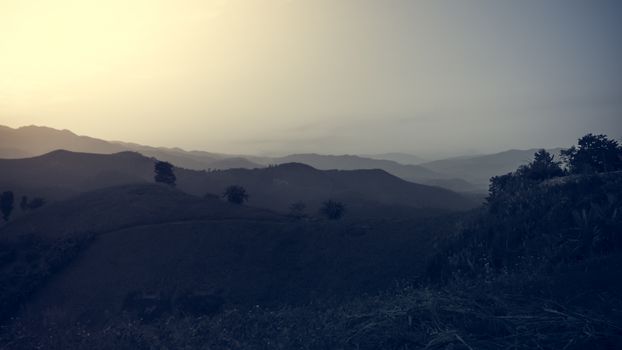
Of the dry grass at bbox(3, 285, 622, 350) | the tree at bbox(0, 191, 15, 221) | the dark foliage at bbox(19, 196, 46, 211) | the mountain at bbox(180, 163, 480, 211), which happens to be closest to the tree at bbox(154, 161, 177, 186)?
the mountain at bbox(180, 163, 480, 211)

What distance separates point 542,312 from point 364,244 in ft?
81.6

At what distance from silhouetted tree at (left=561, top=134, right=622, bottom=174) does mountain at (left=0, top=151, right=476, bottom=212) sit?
36788 mm

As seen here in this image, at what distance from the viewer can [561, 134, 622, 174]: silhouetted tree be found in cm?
3424

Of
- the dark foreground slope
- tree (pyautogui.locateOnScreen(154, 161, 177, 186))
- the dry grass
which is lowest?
the dark foreground slope

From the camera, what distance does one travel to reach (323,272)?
29.0 metres

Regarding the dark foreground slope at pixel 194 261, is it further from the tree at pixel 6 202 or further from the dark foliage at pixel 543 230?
the tree at pixel 6 202

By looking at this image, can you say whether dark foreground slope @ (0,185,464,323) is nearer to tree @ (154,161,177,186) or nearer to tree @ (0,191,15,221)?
tree @ (0,191,15,221)

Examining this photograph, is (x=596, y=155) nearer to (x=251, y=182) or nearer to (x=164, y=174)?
(x=164, y=174)

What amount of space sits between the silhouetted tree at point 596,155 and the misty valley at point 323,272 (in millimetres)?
118

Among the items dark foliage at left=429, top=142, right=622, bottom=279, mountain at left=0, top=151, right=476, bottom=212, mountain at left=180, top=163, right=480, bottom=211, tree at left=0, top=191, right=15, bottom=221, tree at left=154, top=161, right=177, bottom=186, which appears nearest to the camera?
dark foliage at left=429, top=142, right=622, bottom=279

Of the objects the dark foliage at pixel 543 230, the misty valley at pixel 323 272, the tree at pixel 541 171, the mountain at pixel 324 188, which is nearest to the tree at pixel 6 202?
the misty valley at pixel 323 272

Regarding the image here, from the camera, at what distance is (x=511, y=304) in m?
9.48

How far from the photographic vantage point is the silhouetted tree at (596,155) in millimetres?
34237

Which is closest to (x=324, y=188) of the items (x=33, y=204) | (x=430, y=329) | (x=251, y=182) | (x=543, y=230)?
(x=251, y=182)
